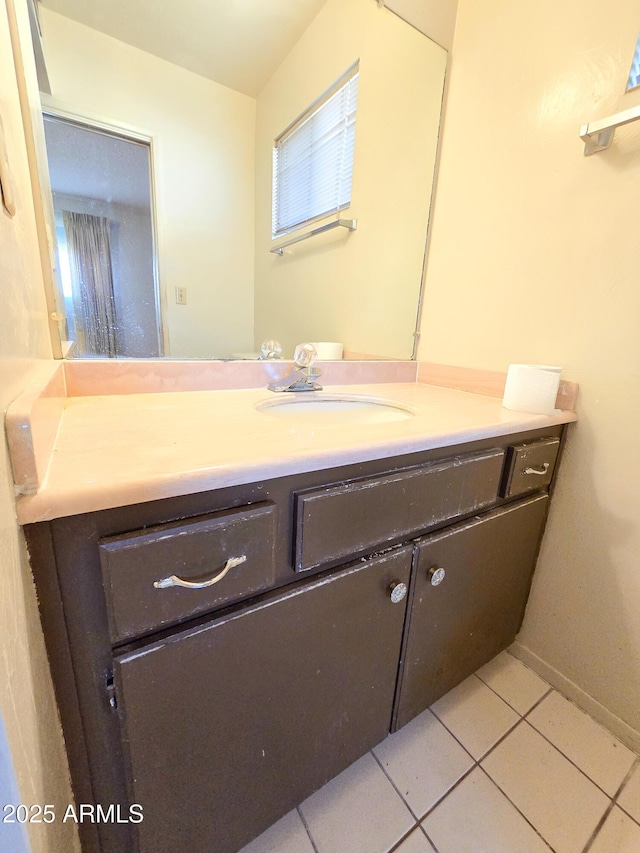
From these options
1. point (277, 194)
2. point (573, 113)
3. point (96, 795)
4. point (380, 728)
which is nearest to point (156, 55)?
point (277, 194)

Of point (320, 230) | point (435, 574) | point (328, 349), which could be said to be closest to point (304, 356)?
point (328, 349)

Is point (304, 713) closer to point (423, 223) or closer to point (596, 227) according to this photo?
point (596, 227)

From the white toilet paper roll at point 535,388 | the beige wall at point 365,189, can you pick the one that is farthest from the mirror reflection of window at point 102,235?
the white toilet paper roll at point 535,388

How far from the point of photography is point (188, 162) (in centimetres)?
86

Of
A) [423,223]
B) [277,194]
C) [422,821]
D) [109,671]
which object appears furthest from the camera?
[423,223]

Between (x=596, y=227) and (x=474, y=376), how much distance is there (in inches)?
18.4

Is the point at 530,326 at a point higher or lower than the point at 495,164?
lower

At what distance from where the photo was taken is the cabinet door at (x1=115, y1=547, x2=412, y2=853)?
18.6 inches

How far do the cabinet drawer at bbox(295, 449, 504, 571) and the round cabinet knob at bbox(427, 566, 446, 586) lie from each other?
0.09 m

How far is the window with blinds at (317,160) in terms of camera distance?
100cm

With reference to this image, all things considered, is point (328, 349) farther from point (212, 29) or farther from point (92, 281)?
point (212, 29)

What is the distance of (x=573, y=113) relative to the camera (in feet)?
2.87

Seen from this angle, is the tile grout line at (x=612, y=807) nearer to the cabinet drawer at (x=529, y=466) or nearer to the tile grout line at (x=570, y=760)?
the tile grout line at (x=570, y=760)

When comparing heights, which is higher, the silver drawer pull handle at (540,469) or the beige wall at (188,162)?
the beige wall at (188,162)
